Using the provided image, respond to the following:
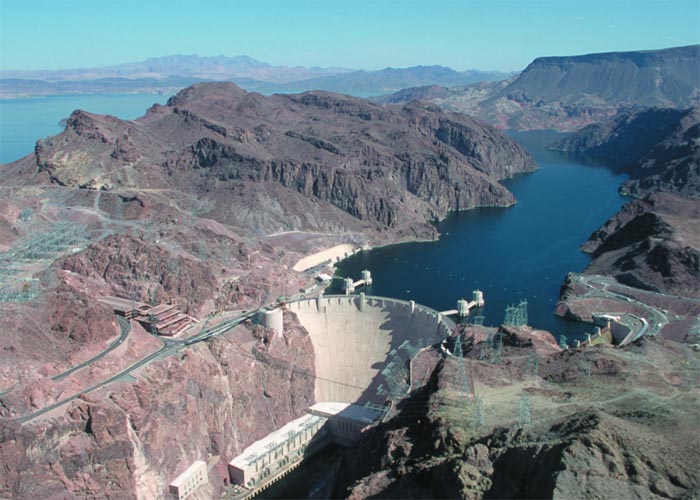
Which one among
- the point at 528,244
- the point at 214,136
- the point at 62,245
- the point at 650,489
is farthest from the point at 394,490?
the point at 214,136

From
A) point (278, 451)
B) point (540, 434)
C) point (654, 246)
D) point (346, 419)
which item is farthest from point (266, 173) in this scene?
point (540, 434)

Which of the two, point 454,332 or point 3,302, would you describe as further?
point 454,332

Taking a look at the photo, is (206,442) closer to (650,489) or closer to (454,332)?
(454,332)

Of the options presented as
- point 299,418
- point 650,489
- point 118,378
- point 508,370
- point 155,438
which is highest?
point 650,489

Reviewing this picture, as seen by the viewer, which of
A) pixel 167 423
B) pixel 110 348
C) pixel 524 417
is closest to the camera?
pixel 524 417

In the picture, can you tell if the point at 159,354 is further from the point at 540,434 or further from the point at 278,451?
the point at 540,434

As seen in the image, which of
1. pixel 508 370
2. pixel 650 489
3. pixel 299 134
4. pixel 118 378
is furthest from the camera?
pixel 299 134
